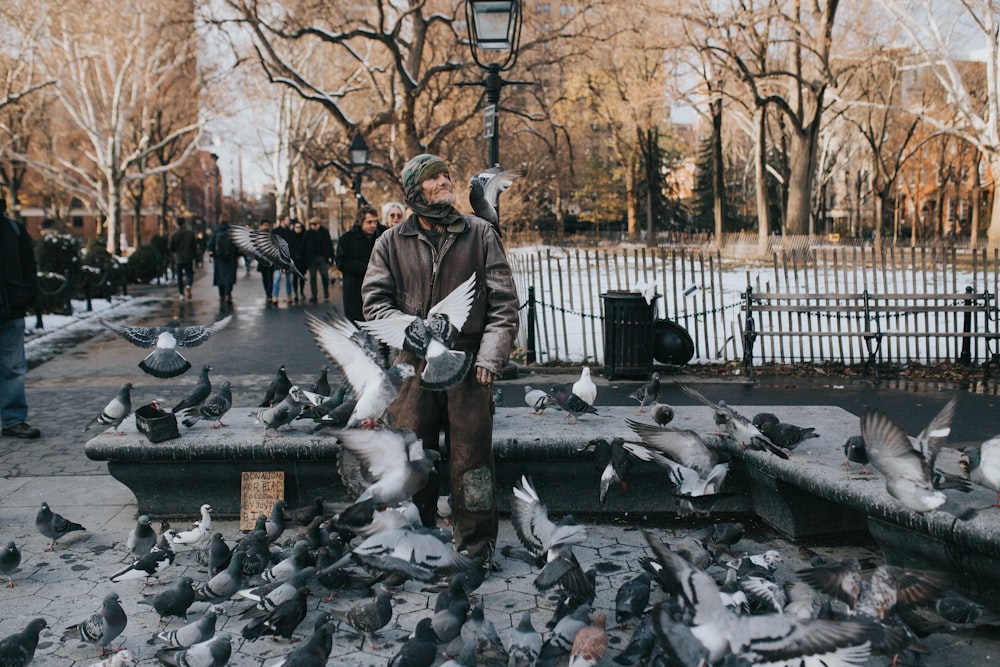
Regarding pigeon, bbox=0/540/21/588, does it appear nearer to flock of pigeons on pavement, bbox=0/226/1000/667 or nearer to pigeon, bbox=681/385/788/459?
flock of pigeons on pavement, bbox=0/226/1000/667

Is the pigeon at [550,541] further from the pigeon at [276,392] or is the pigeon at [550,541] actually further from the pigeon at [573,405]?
the pigeon at [276,392]

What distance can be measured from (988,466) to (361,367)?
343 cm

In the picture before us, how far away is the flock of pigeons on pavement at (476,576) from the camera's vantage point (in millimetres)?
3594

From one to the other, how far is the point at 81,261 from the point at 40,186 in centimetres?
4833

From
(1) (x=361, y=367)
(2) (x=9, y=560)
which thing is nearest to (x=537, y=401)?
(1) (x=361, y=367)

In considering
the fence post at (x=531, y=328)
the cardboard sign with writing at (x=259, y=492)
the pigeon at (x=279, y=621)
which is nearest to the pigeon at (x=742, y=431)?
the pigeon at (x=279, y=621)

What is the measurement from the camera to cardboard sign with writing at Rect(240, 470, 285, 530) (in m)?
5.70

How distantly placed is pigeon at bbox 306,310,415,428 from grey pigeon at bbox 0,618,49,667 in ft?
6.03

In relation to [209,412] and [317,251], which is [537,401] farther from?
[317,251]

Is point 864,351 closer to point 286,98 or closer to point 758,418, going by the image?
point 758,418

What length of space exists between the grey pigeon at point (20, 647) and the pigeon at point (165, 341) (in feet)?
8.13

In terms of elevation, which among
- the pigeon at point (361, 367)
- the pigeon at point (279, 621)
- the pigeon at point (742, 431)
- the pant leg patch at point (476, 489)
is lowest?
the pigeon at point (279, 621)

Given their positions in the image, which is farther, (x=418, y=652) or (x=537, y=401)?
(x=537, y=401)

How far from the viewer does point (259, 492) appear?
5.72m
